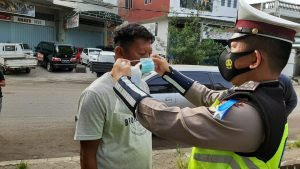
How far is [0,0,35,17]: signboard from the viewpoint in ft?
83.9

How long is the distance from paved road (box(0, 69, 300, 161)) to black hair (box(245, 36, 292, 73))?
18.0 feet

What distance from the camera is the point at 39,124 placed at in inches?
351

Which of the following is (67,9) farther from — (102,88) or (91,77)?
(102,88)

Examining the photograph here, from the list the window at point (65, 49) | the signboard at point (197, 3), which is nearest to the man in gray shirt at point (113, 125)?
the window at point (65, 49)

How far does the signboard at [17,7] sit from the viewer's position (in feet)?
83.9

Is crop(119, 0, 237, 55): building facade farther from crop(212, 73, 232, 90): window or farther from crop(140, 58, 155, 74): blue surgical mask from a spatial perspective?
crop(140, 58, 155, 74): blue surgical mask

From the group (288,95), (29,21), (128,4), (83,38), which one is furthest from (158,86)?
(128,4)

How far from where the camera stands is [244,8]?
1.77 m

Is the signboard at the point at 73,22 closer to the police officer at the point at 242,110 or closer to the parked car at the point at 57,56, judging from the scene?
the parked car at the point at 57,56

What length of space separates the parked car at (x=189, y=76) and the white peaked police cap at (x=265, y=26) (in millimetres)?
6078

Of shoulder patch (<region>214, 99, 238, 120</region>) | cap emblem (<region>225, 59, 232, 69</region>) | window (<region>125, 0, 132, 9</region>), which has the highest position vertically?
window (<region>125, 0, 132, 9</region>)

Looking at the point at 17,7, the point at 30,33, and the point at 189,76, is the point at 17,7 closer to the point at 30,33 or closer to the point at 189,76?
the point at 30,33

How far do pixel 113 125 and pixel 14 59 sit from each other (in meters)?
19.6

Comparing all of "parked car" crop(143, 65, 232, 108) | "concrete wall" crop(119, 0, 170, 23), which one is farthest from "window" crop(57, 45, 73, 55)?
"parked car" crop(143, 65, 232, 108)
